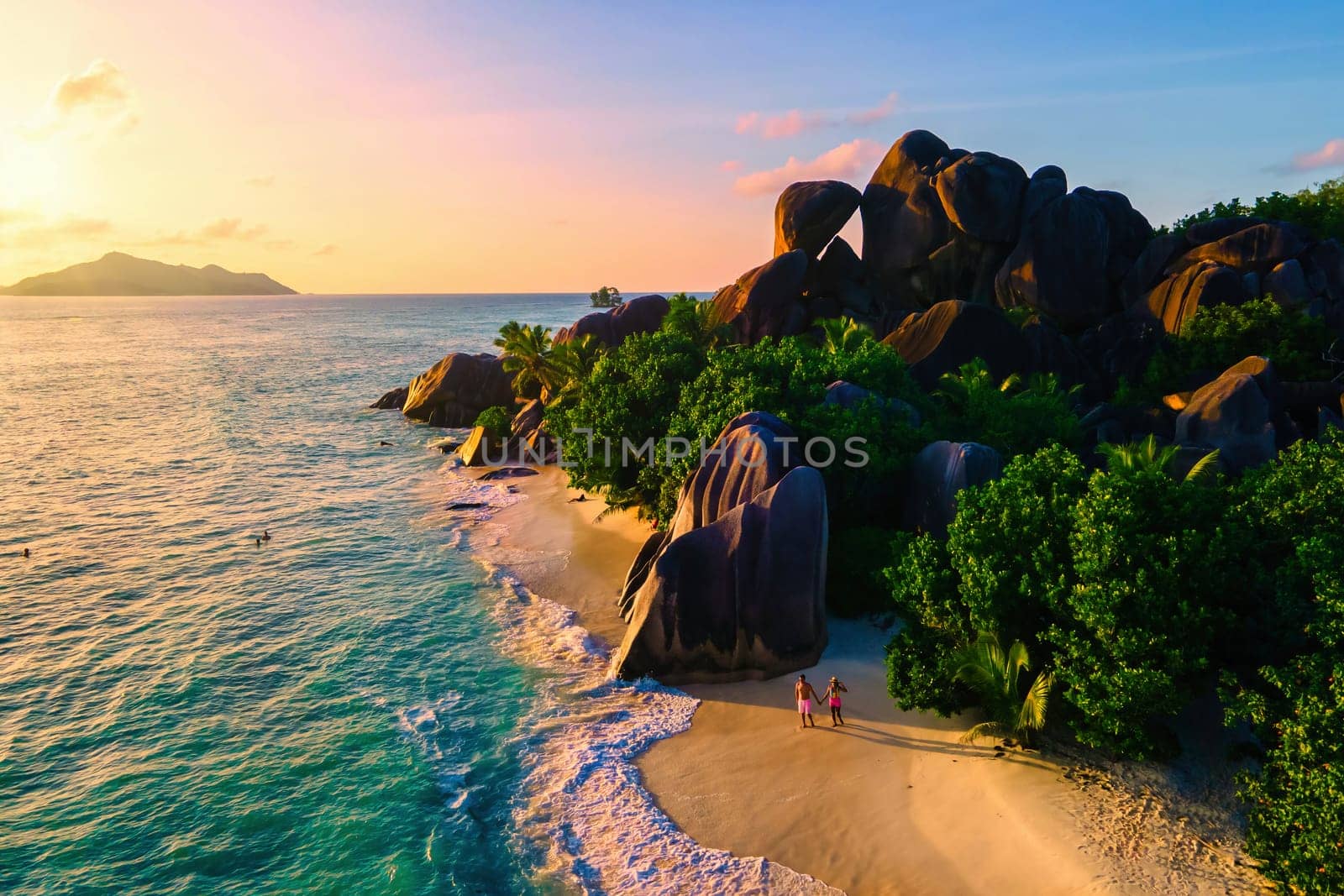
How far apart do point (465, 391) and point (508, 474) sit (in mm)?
21543

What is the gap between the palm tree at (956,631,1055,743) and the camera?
1742 centimetres

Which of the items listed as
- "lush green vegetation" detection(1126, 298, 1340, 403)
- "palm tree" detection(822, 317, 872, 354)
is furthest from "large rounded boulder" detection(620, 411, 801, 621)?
"lush green vegetation" detection(1126, 298, 1340, 403)

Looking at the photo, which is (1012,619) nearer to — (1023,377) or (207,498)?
(1023,377)

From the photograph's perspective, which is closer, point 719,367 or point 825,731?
point 825,731

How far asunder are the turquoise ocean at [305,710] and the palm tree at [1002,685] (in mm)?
6401

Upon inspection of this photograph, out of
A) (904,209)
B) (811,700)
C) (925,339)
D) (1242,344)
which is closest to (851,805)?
(811,700)

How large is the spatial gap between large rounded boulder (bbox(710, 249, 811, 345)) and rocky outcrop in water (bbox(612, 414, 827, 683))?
33566mm

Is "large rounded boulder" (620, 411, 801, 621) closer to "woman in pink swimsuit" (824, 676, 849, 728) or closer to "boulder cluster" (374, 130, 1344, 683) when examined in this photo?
"boulder cluster" (374, 130, 1344, 683)

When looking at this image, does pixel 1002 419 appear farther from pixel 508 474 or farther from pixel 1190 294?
pixel 508 474

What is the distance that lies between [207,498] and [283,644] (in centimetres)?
2369

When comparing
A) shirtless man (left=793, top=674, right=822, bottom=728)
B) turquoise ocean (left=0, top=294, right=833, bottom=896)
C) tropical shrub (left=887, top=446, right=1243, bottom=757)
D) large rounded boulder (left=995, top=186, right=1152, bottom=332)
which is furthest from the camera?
large rounded boulder (left=995, top=186, right=1152, bottom=332)

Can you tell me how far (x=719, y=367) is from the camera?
32.7m

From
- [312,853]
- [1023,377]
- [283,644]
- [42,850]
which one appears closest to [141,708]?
[283,644]

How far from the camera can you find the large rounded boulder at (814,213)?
196 ft
